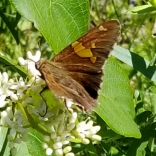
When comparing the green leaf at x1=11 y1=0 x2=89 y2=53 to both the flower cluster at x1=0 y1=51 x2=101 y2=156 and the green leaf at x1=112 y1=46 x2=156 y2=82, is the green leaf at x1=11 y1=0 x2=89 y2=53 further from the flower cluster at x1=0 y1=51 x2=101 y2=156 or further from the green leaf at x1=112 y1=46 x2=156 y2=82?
the green leaf at x1=112 y1=46 x2=156 y2=82

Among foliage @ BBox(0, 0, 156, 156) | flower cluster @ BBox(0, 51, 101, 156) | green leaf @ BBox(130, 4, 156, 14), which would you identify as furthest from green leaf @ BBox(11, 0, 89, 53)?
green leaf @ BBox(130, 4, 156, 14)

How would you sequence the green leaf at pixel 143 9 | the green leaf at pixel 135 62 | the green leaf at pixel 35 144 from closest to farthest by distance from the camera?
1. the green leaf at pixel 35 144
2. the green leaf at pixel 143 9
3. the green leaf at pixel 135 62

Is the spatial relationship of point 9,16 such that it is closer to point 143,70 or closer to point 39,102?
point 143,70

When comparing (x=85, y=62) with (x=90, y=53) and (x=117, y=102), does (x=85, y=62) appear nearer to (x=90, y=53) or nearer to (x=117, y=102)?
(x=90, y=53)

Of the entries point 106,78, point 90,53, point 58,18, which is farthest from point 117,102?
point 58,18

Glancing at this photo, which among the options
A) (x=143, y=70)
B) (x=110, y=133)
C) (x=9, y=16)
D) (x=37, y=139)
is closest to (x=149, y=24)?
(x=9, y=16)

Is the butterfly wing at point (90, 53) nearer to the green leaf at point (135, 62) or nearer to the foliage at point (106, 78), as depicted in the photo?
the foliage at point (106, 78)

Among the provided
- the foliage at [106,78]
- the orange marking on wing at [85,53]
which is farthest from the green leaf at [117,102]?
the orange marking on wing at [85,53]
